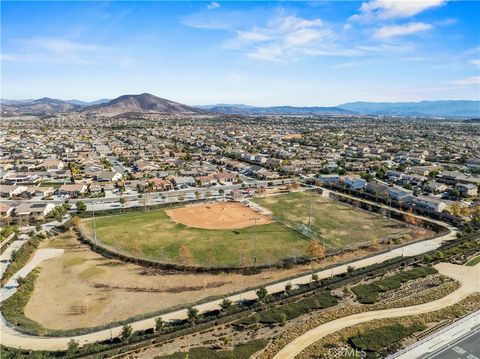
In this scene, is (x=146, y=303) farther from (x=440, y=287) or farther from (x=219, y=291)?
(x=440, y=287)

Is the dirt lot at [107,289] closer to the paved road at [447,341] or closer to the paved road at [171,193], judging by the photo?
the paved road at [447,341]

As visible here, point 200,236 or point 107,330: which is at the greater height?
point 200,236

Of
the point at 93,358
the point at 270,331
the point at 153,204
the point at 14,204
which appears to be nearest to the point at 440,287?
the point at 270,331

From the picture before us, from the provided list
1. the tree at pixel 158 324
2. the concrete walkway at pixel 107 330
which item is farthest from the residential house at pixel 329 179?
the tree at pixel 158 324

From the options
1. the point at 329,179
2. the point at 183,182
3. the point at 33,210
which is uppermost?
the point at 183,182

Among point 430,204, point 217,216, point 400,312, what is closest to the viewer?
point 400,312

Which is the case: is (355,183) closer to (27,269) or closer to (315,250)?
(315,250)

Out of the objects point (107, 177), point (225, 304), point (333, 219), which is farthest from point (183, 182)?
point (225, 304)

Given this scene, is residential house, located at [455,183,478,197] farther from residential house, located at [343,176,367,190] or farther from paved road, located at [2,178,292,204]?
paved road, located at [2,178,292,204]
